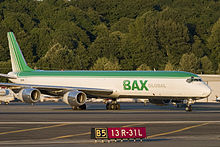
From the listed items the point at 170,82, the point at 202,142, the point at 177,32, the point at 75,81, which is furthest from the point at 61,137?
the point at 177,32

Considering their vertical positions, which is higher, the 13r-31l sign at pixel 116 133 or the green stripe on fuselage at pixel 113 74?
the green stripe on fuselage at pixel 113 74

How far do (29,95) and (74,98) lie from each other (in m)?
4.17

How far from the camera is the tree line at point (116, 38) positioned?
134250 mm

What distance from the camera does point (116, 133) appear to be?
77.5 feet

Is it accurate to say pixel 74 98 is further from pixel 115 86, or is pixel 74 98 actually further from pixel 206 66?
pixel 206 66

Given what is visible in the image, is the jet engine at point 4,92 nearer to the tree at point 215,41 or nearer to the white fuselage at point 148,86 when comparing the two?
the white fuselage at point 148,86

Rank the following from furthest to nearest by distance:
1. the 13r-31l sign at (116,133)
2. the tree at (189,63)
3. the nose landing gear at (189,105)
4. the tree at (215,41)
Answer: the tree at (215,41)
the tree at (189,63)
the nose landing gear at (189,105)
the 13r-31l sign at (116,133)

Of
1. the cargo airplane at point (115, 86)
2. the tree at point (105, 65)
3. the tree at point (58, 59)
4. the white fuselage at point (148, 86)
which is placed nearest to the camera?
the white fuselage at point (148, 86)

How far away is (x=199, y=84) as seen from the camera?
160 ft

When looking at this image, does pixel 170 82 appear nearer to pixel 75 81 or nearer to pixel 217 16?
pixel 75 81

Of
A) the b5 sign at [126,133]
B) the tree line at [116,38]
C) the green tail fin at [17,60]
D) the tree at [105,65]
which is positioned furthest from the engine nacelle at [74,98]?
the tree line at [116,38]

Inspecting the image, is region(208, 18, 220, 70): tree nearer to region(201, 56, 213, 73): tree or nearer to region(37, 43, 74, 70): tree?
region(201, 56, 213, 73): tree

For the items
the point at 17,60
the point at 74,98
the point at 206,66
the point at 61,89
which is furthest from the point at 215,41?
the point at 74,98

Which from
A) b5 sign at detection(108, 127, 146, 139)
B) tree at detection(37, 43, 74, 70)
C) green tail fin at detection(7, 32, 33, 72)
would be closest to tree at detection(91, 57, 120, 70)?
tree at detection(37, 43, 74, 70)
